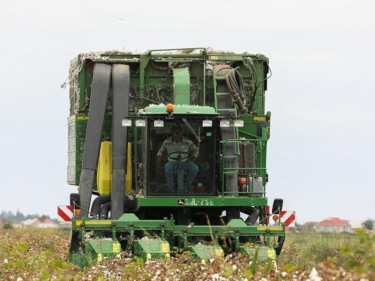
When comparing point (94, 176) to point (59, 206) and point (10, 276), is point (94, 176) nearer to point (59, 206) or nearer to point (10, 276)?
point (59, 206)

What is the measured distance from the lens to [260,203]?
18.4 m

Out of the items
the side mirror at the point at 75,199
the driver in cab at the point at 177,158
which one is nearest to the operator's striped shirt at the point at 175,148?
the driver in cab at the point at 177,158

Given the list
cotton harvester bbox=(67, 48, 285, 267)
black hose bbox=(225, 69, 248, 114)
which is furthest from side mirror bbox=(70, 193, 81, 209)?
black hose bbox=(225, 69, 248, 114)

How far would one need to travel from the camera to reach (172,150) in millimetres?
18203

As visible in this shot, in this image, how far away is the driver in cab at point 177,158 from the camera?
18.2 m

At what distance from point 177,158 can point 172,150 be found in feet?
0.53

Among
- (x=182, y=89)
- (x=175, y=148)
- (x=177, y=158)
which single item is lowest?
(x=177, y=158)

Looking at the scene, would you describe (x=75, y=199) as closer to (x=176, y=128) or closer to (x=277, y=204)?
(x=176, y=128)

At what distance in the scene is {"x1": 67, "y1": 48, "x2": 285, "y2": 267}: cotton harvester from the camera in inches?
696

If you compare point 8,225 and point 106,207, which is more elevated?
point 8,225

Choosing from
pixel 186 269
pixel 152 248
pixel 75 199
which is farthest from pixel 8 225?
pixel 186 269

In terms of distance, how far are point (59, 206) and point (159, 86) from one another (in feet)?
9.38

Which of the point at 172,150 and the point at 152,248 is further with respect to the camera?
the point at 172,150

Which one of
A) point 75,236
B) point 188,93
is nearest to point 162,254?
point 75,236
